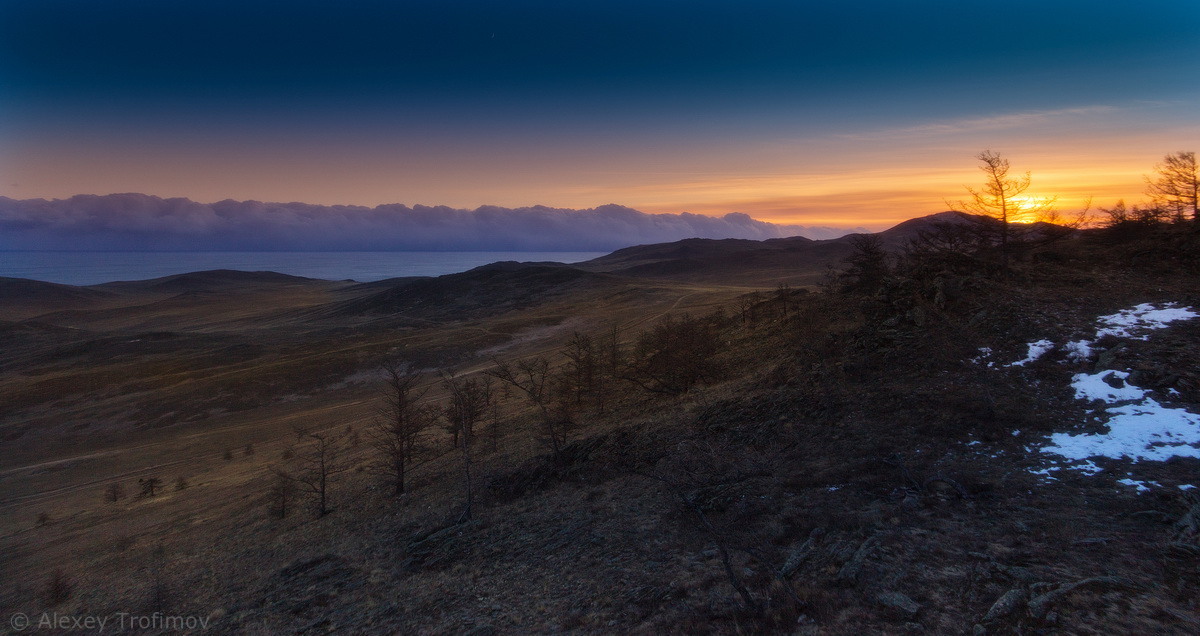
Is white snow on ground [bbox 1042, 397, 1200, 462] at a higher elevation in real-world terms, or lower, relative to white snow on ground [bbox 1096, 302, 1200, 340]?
lower

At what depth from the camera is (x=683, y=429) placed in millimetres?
18109

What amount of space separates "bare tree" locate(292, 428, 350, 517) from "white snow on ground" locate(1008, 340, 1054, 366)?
25.3 m

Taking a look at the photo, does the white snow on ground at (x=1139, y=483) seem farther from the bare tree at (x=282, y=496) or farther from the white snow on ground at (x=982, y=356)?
the bare tree at (x=282, y=496)

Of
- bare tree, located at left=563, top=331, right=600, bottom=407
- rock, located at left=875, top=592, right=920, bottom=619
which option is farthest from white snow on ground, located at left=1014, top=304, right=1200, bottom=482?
bare tree, located at left=563, top=331, right=600, bottom=407

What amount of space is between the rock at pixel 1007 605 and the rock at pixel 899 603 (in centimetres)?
86

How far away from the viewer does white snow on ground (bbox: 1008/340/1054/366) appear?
14.5 meters

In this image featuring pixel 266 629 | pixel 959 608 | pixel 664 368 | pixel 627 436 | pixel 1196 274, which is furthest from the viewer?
pixel 664 368

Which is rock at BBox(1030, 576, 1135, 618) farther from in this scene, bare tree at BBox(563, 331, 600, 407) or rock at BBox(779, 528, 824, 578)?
bare tree at BBox(563, 331, 600, 407)

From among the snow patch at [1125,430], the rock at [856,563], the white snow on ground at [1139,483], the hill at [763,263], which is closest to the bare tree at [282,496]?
the rock at [856,563]

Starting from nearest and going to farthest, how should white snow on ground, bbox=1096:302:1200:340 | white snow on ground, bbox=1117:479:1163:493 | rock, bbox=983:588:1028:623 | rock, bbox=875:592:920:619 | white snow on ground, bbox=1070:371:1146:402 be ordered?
rock, bbox=983:588:1028:623 → rock, bbox=875:592:920:619 → white snow on ground, bbox=1117:479:1163:493 → white snow on ground, bbox=1070:371:1146:402 → white snow on ground, bbox=1096:302:1200:340

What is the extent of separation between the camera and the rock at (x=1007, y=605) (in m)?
6.71

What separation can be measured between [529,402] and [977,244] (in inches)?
1006

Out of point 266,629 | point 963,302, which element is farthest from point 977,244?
point 266,629

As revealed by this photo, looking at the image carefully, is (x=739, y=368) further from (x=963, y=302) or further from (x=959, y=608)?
(x=959, y=608)
